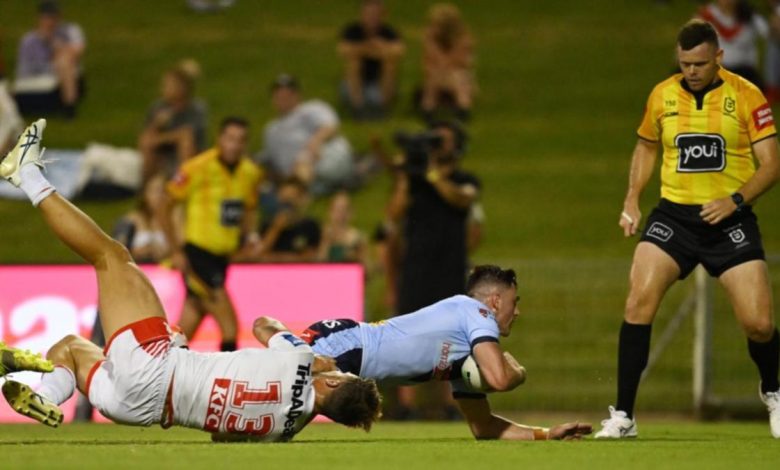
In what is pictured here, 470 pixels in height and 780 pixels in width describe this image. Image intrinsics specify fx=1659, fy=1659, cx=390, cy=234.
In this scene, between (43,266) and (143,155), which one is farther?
(143,155)

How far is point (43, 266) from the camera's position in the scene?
51.1 ft

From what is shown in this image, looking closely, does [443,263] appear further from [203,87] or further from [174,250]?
[203,87]

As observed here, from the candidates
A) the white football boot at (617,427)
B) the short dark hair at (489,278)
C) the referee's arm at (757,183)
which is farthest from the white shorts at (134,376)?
the referee's arm at (757,183)

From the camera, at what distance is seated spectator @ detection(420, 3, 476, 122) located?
21.9 m

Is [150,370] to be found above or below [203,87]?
below

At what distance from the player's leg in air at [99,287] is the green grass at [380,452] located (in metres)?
0.34

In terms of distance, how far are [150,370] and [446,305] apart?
1902 millimetres

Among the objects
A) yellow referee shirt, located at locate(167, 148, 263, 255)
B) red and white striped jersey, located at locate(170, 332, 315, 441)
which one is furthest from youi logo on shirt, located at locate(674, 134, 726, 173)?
yellow referee shirt, located at locate(167, 148, 263, 255)

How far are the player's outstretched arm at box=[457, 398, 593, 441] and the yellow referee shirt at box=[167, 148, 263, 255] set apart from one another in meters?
5.75

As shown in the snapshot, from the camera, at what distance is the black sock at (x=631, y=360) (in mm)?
10828

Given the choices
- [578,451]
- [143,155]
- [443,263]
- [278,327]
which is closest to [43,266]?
[443,263]

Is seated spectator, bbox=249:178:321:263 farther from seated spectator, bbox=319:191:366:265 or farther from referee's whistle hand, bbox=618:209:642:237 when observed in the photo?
referee's whistle hand, bbox=618:209:642:237

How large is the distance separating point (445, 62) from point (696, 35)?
38.3 ft

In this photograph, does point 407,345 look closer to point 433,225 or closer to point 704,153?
point 704,153
